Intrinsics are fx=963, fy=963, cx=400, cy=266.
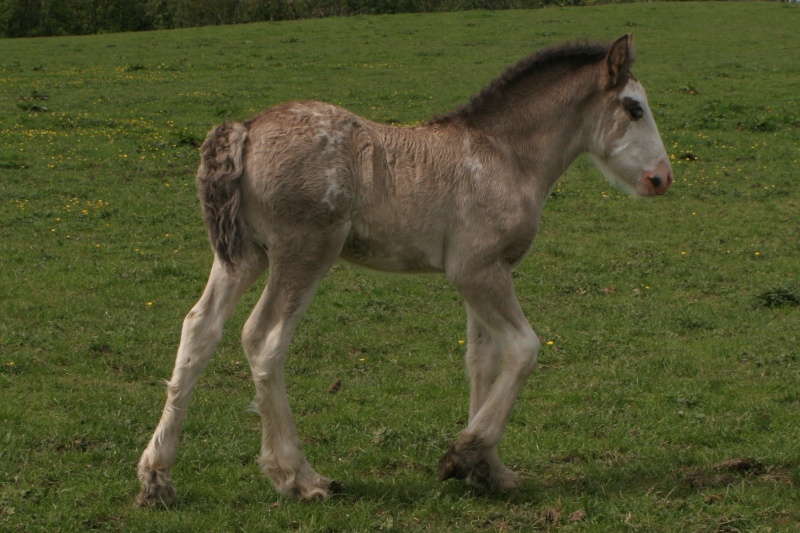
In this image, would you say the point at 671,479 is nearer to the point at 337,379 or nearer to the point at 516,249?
the point at 516,249

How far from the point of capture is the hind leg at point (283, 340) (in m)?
5.24

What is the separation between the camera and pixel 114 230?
1214 cm

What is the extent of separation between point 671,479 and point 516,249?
5.45 ft

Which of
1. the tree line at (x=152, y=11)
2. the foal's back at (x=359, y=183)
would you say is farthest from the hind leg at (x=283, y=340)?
the tree line at (x=152, y=11)

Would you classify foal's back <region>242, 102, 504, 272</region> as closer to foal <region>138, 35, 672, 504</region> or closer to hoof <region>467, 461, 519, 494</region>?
foal <region>138, 35, 672, 504</region>

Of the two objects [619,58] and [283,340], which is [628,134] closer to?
[619,58]

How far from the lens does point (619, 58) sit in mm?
5855

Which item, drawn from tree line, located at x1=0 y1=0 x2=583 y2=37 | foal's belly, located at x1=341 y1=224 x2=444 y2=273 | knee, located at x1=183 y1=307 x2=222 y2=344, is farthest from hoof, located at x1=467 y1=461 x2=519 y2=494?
tree line, located at x1=0 y1=0 x2=583 y2=37

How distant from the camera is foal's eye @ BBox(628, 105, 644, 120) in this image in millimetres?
5965

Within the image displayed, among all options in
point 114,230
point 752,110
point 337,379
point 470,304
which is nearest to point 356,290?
point 337,379

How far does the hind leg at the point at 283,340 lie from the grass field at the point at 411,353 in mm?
165

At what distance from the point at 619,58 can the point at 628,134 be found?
480 millimetres

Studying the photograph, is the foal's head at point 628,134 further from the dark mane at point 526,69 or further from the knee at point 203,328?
the knee at point 203,328

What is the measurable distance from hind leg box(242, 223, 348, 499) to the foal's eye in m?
1.99
